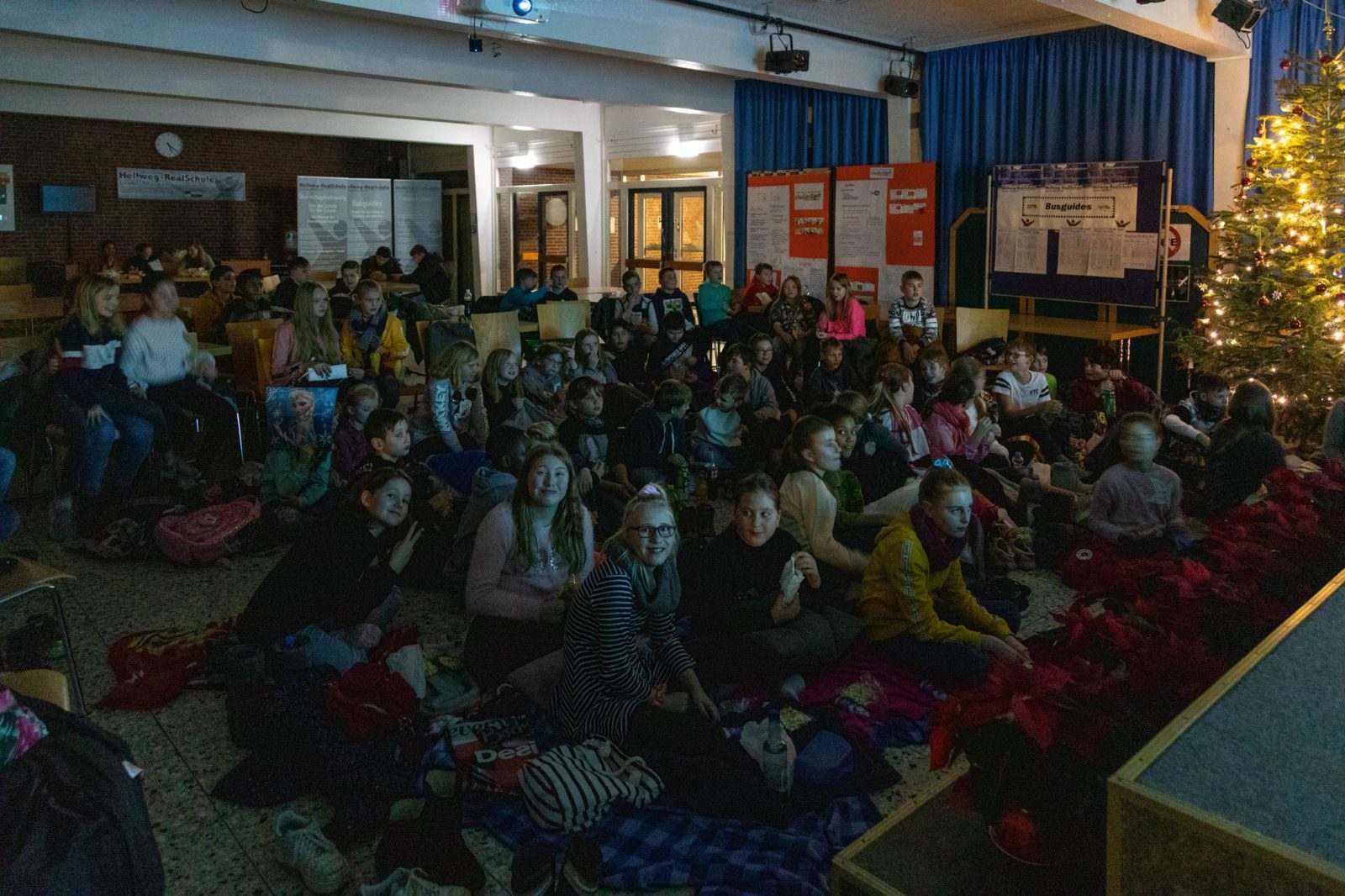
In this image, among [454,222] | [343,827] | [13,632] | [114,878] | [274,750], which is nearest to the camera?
[114,878]

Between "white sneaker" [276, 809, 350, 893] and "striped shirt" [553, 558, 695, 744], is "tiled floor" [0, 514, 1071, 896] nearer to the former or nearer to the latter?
"white sneaker" [276, 809, 350, 893]

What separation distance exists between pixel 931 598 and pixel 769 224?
26.0ft

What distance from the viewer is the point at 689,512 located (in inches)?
195

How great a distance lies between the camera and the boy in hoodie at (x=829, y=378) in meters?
6.98

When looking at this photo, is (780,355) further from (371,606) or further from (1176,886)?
(1176,886)

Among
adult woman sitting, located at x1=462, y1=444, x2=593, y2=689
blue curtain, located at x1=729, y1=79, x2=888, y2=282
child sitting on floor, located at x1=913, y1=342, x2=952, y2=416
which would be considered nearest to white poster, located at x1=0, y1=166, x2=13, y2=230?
blue curtain, located at x1=729, y1=79, x2=888, y2=282

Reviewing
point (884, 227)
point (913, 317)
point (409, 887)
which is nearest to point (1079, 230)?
point (913, 317)

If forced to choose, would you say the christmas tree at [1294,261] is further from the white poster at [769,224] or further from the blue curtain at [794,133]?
the white poster at [769,224]

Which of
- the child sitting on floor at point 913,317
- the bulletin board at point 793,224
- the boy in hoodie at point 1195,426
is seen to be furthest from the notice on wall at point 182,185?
the boy in hoodie at point 1195,426

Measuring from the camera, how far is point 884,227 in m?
10.0

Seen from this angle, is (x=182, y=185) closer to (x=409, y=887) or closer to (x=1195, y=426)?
(x=1195, y=426)

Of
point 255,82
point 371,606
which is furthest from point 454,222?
point 371,606

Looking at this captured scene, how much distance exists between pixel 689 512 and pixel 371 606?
5.79 ft

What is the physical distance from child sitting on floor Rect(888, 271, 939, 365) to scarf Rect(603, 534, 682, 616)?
532 centimetres
